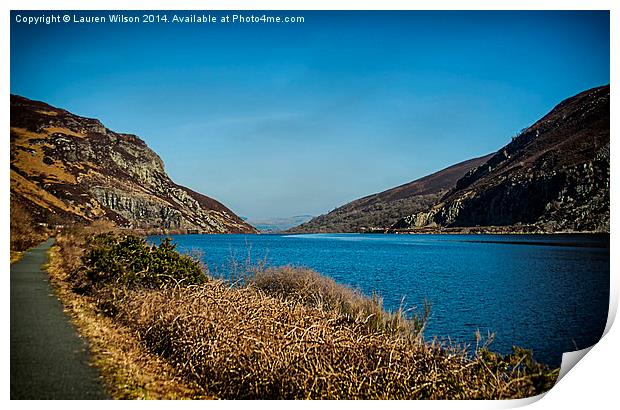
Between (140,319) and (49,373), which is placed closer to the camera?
(49,373)

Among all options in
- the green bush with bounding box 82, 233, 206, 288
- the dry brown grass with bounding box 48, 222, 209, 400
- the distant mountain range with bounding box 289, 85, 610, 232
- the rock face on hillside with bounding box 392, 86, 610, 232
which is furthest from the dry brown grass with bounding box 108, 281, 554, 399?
the rock face on hillside with bounding box 392, 86, 610, 232

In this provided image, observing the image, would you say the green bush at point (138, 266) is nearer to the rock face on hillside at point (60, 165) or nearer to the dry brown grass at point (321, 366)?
the rock face on hillside at point (60, 165)

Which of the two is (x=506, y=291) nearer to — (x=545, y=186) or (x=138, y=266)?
(x=138, y=266)

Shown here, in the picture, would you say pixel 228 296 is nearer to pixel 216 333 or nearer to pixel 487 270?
pixel 216 333

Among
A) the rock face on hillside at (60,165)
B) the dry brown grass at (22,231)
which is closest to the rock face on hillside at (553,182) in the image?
the rock face on hillside at (60,165)

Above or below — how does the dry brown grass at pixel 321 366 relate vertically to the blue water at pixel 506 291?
above

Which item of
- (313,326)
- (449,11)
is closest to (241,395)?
(313,326)

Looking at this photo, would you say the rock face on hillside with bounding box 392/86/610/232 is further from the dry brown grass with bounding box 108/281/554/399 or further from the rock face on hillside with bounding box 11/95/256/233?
the rock face on hillside with bounding box 11/95/256/233
